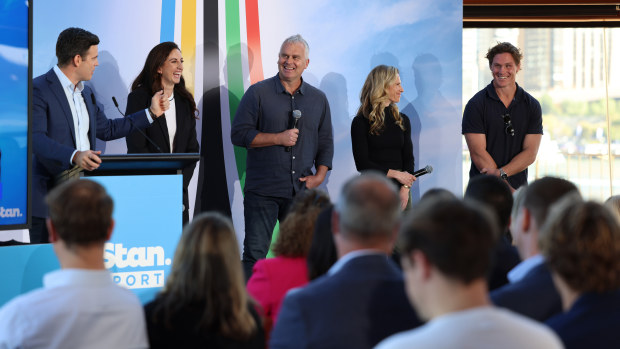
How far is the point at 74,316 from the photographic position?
1.95 m

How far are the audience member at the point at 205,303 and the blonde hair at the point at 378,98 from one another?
3.43 m

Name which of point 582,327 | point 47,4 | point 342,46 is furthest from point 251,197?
point 582,327

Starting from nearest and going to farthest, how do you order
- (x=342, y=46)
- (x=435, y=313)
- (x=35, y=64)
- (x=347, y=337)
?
(x=435, y=313) → (x=347, y=337) → (x=35, y=64) → (x=342, y=46)

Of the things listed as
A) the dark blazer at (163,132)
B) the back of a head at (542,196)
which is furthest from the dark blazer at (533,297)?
the dark blazer at (163,132)

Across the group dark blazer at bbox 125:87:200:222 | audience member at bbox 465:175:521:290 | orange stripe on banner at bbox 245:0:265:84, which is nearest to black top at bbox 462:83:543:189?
orange stripe on banner at bbox 245:0:265:84

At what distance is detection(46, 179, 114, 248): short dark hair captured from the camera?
2088 millimetres

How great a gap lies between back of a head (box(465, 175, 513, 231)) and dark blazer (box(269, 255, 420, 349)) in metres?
1.11

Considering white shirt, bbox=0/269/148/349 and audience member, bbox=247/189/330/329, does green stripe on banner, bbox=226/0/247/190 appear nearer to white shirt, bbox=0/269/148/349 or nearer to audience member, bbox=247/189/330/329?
audience member, bbox=247/189/330/329

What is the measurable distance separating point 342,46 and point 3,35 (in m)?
3.03

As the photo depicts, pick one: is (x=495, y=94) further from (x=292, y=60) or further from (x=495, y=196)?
(x=495, y=196)

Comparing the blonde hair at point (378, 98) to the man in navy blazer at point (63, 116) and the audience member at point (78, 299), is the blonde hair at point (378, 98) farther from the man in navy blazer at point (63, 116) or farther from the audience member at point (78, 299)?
the audience member at point (78, 299)

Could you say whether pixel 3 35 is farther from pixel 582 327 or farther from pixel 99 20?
pixel 582 327

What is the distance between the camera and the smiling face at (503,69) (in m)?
5.45

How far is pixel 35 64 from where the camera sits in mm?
5262
